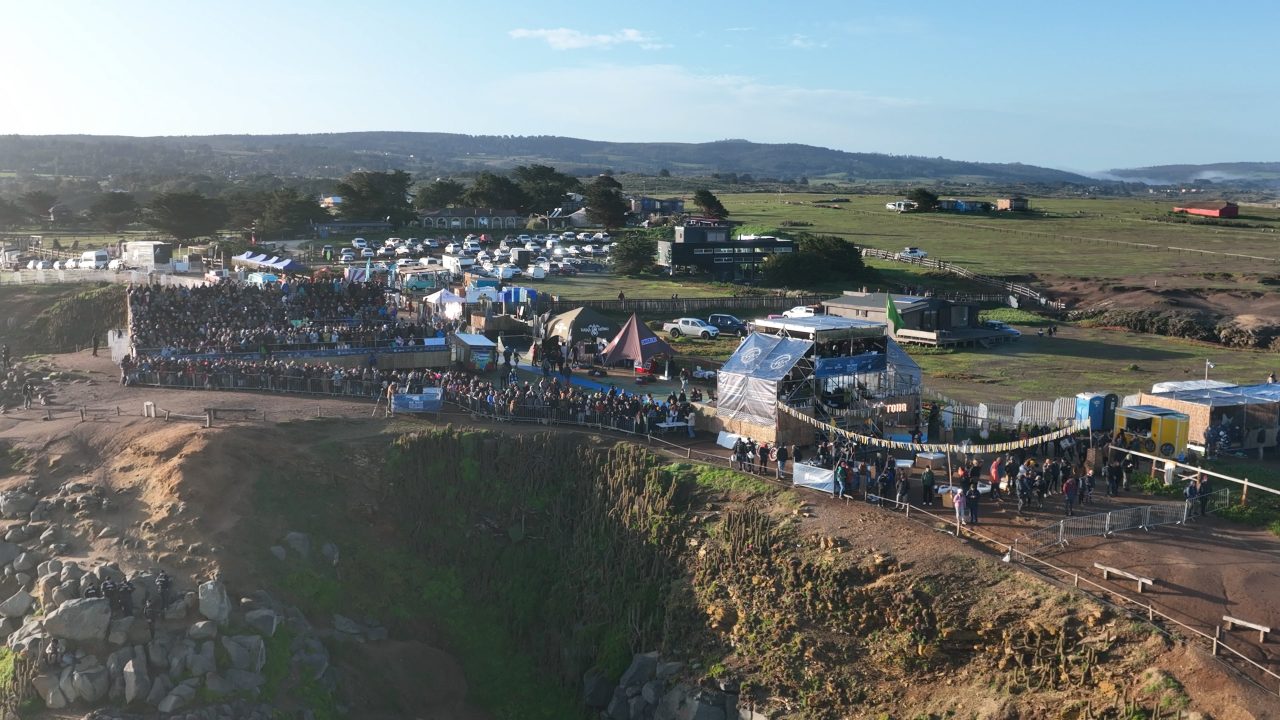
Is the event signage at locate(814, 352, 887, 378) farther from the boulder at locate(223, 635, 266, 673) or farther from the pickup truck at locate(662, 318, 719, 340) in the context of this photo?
the pickup truck at locate(662, 318, 719, 340)

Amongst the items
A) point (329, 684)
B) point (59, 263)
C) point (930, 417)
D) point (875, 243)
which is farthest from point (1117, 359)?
point (59, 263)

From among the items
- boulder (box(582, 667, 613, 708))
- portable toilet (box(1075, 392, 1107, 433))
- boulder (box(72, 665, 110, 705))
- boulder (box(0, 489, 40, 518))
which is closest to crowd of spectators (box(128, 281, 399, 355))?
boulder (box(0, 489, 40, 518))

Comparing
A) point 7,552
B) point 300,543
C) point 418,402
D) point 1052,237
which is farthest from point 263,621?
point 1052,237

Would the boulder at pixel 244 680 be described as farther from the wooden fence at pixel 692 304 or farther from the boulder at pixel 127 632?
the wooden fence at pixel 692 304

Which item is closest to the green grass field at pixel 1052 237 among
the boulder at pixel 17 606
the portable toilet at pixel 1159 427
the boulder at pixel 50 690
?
the portable toilet at pixel 1159 427

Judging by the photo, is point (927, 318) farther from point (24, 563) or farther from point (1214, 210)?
point (1214, 210)
